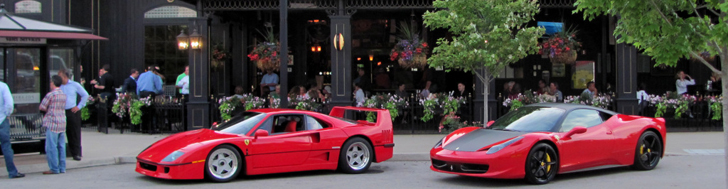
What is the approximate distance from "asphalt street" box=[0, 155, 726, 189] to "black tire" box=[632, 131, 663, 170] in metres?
0.13

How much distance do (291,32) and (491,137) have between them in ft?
38.1

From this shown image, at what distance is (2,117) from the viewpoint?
29.5 feet

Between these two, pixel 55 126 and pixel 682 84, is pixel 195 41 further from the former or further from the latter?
pixel 682 84

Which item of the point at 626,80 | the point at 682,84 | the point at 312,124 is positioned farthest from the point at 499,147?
the point at 682,84

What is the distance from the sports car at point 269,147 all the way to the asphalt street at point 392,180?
0.67ft

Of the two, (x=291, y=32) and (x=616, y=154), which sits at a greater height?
(x=291, y=32)

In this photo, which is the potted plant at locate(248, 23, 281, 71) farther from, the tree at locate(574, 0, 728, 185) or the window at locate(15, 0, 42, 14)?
the tree at locate(574, 0, 728, 185)

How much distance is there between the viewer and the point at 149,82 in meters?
16.0

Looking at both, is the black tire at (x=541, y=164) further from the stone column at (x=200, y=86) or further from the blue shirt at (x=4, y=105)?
the stone column at (x=200, y=86)

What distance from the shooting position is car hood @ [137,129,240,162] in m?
8.34

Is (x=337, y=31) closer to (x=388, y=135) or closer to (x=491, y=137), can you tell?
(x=388, y=135)

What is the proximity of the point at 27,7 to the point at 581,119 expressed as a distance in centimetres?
1523

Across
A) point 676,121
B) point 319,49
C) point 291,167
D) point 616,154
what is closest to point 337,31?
point 319,49

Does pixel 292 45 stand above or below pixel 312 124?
above
